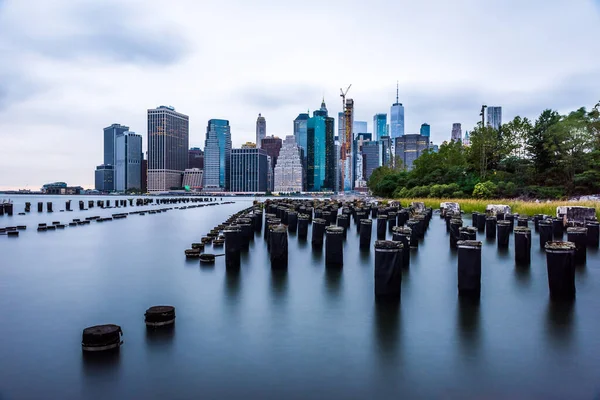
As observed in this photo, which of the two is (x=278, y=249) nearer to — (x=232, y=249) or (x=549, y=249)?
(x=232, y=249)

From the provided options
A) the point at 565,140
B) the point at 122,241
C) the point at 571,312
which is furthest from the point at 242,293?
the point at 565,140

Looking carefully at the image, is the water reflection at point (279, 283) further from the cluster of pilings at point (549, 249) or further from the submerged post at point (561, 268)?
the submerged post at point (561, 268)

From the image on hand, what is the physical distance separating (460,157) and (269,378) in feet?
221

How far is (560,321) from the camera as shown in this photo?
827 centimetres

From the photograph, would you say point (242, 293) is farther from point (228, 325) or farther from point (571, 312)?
point (571, 312)

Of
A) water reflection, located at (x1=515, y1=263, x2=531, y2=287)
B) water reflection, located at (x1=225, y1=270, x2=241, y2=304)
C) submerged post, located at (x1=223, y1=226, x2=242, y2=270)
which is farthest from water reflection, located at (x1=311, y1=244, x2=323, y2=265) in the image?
water reflection, located at (x1=515, y1=263, x2=531, y2=287)

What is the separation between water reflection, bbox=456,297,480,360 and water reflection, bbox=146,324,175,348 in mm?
4852

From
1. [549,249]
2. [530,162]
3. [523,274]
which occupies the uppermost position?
[530,162]

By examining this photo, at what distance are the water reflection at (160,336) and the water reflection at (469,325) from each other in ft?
15.9

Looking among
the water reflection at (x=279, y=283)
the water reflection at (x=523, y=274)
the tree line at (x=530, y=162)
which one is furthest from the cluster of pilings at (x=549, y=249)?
the tree line at (x=530, y=162)

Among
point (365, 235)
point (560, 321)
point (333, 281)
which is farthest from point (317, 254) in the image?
point (560, 321)

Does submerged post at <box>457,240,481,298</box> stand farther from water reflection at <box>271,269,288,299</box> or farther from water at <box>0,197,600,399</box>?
water reflection at <box>271,269,288,299</box>

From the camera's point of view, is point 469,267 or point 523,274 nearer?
point 469,267

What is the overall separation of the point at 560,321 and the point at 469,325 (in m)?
1.87
